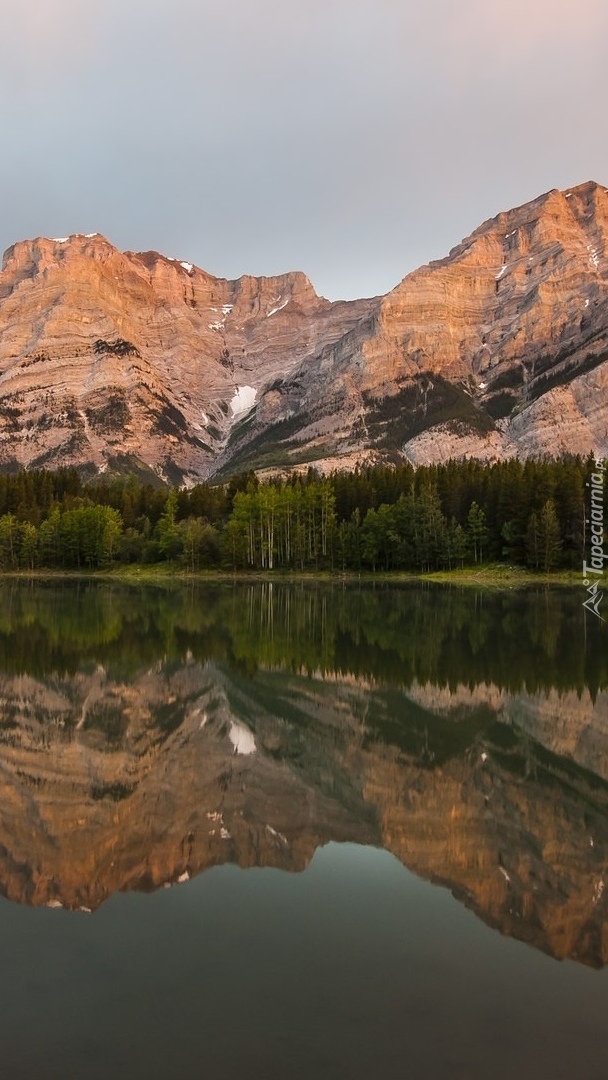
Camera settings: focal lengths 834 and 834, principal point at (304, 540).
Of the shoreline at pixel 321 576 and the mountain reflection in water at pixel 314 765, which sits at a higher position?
the mountain reflection in water at pixel 314 765

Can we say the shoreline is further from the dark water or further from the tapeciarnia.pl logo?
the dark water

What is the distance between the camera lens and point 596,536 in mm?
97375

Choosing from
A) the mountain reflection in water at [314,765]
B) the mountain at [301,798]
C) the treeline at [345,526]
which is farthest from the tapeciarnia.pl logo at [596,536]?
the mountain at [301,798]

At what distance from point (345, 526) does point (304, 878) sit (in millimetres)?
103028

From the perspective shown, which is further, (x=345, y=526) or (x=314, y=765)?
(x=345, y=526)

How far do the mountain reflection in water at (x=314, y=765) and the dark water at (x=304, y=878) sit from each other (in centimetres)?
7

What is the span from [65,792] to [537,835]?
28.3 feet

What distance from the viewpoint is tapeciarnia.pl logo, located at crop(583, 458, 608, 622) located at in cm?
8850

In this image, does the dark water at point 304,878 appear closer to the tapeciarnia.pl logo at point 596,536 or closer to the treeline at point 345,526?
the tapeciarnia.pl logo at point 596,536

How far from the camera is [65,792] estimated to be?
15.8 meters

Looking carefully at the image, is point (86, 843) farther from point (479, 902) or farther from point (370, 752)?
point (370, 752)

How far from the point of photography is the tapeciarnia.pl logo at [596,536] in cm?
8850

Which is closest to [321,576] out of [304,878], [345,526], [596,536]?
[345,526]

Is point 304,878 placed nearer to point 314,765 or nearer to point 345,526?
point 314,765
